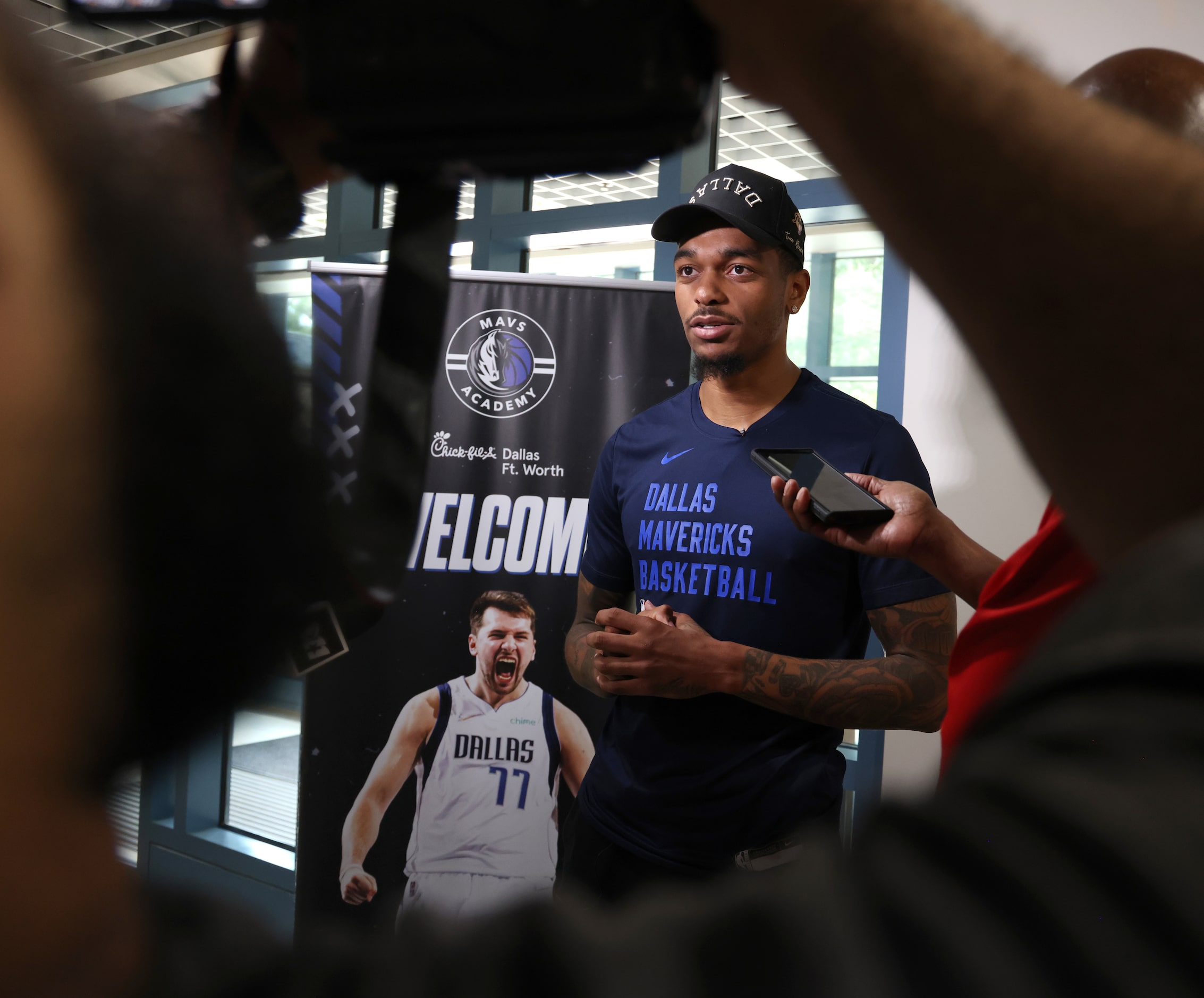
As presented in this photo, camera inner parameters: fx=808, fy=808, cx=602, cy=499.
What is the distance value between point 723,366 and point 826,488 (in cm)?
46

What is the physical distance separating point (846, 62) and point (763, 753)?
1217 millimetres

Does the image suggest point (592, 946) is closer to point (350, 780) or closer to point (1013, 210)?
point (1013, 210)

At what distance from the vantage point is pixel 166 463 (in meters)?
0.22

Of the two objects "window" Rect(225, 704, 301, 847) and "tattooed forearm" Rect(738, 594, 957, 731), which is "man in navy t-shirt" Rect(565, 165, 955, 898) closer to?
"tattooed forearm" Rect(738, 594, 957, 731)

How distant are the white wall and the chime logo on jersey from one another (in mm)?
1069

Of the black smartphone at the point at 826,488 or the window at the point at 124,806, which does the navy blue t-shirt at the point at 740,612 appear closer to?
the black smartphone at the point at 826,488

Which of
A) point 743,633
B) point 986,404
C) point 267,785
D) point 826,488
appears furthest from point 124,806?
point 267,785

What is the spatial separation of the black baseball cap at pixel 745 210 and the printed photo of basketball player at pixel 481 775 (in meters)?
1.18

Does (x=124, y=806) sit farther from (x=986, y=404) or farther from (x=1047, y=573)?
(x=986, y=404)

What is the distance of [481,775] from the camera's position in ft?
7.48

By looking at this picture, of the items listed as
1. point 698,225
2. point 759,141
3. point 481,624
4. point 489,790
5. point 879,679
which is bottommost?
point 489,790

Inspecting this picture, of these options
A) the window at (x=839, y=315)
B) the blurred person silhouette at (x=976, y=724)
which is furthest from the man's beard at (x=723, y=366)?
the window at (x=839, y=315)

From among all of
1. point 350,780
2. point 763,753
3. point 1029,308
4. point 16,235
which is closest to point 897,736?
point 763,753

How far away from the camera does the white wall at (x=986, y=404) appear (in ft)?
6.71
